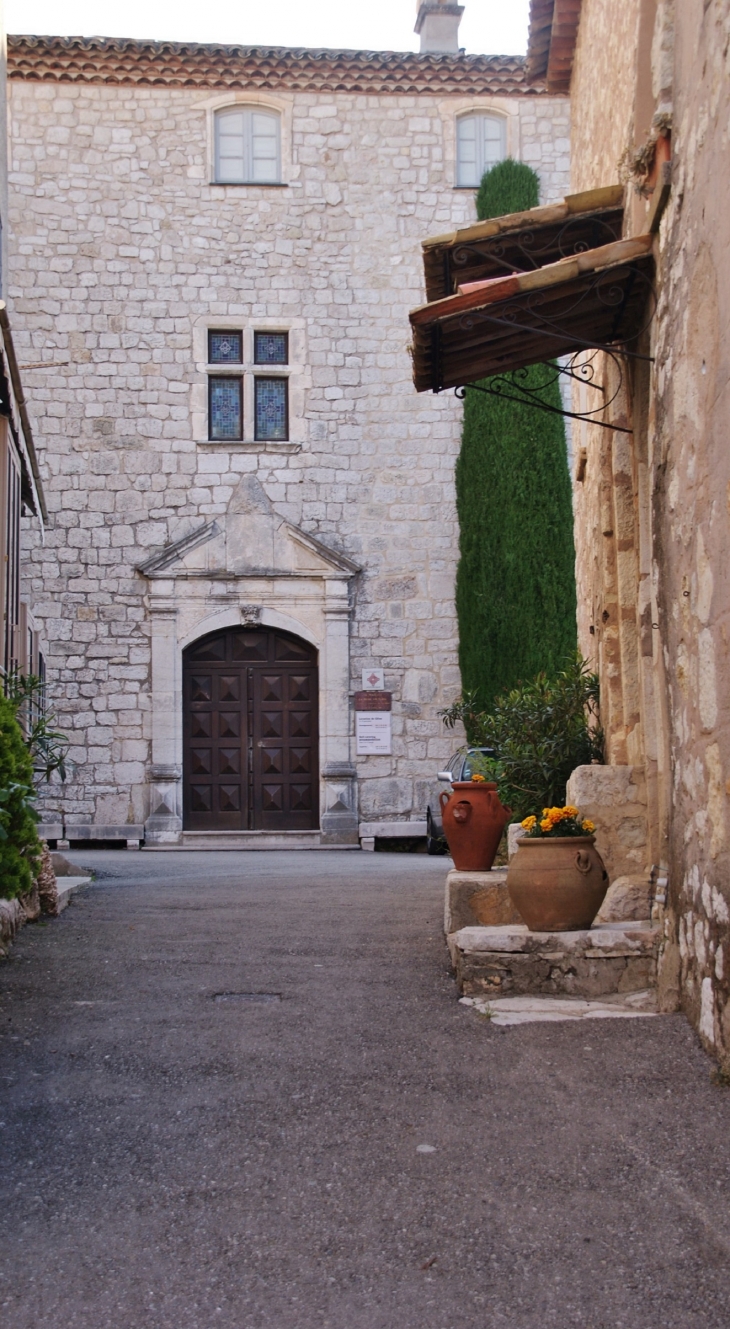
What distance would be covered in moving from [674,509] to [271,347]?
1235cm

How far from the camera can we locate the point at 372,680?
15.7 m

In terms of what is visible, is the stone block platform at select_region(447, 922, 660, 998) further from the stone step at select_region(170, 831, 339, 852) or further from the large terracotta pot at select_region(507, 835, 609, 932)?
the stone step at select_region(170, 831, 339, 852)

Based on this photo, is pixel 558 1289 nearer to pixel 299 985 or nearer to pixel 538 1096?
pixel 538 1096

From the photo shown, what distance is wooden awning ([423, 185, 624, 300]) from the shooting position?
616 centimetres

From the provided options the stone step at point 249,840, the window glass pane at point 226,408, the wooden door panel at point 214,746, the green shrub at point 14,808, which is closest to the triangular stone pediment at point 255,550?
the window glass pane at point 226,408

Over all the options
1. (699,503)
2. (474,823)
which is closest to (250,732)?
(474,823)

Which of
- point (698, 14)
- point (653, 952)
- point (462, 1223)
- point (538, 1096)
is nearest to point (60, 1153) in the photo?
point (462, 1223)

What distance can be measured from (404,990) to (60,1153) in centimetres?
210

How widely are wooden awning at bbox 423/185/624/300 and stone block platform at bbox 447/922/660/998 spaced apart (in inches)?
122

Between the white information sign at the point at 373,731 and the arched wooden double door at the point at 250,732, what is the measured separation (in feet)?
2.08

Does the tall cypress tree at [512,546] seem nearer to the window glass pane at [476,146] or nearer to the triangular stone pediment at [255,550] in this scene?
the window glass pane at [476,146]

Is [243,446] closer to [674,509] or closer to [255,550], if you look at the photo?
[255,550]

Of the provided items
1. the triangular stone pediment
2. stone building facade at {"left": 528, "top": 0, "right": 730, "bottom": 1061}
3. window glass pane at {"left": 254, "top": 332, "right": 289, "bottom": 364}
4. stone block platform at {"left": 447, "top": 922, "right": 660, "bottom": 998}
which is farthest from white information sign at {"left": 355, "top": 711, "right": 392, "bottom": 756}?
stone block platform at {"left": 447, "top": 922, "right": 660, "bottom": 998}

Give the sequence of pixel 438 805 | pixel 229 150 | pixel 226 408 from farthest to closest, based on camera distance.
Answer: pixel 229 150, pixel 226 408, pixel 438 805
